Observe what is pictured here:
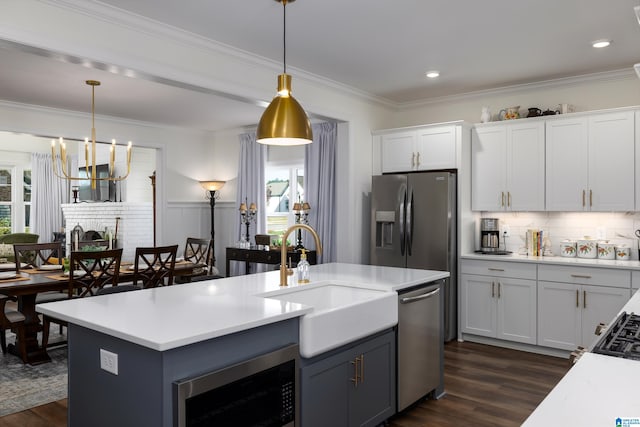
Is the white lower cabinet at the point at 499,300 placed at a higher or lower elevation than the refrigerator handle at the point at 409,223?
lower

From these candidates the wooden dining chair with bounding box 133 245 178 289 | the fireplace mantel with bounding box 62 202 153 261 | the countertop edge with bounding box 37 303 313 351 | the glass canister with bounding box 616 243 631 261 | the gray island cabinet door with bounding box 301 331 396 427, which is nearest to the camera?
the countertop edge with bounding box 37 303 313 351

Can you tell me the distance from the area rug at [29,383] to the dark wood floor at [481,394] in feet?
0.46

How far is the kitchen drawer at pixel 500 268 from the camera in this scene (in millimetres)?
4660

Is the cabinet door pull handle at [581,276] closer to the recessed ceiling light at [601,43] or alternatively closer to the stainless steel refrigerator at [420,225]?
the stainless steel refrigerator at [420,225]

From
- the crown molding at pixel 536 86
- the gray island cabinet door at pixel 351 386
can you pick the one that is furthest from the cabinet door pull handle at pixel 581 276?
the gray island cabinet door at pixel 351 386

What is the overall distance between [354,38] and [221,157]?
14.9 feet

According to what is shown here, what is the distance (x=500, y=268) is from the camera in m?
4.82

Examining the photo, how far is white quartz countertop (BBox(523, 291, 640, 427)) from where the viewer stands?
1.12 metres

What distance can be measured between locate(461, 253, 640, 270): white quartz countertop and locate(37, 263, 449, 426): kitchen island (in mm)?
2545

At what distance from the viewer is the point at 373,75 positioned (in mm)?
4797

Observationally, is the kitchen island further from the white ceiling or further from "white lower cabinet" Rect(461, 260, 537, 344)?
"white lower cabinet" Rect(461, 260, 537, 344)

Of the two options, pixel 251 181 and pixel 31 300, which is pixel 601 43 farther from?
pixel 31 300

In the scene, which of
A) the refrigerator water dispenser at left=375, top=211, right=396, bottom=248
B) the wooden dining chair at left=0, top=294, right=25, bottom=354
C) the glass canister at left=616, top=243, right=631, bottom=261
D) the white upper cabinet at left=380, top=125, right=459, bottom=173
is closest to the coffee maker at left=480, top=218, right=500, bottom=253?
the white upper cabinet at left=380, top=125, right=459, bottom=173

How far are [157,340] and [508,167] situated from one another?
422cm
